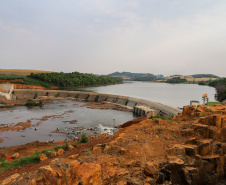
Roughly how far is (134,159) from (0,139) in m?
17.0

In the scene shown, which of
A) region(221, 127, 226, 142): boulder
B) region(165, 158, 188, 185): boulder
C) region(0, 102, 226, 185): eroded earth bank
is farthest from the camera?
region(221, 127, 226, 142): boulder

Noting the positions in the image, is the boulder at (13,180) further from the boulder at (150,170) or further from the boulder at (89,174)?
the boulder at (150,170)

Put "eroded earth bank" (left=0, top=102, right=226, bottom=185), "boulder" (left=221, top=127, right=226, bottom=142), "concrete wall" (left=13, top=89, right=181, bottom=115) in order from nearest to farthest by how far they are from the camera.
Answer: "eroded earth bank" (left=0, top=102, right=226, bottom=185), "boulder" (left=221, top=127, right=226, bottom=142), "concrete wall" (left=13, top=89, right=181, bottom=115)

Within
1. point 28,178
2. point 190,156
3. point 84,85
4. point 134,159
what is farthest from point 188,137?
point 84,85

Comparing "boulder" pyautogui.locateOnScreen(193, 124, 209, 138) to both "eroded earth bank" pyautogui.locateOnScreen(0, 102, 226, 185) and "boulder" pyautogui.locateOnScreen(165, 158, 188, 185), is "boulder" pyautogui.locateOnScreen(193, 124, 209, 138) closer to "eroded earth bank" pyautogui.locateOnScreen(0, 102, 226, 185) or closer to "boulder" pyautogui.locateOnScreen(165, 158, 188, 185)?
"eroded earth bank" pyautogui.locateOnScreen(0, 102, 226, 185)

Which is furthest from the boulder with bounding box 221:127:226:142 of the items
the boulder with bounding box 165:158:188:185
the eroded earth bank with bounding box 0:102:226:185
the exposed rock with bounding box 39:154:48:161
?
the exposed rock with bounding box 39:154:48:161

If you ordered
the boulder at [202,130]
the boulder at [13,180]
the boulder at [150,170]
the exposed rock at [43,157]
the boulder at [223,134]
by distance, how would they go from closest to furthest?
the boulder at [13,180] → the boulder at [150,170] → the boulder at [202,130] → the boulder at [223,134] → the exposed rock at [43,157]

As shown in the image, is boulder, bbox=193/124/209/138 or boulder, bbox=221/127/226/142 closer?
boulder, bbox=193/124/209/138

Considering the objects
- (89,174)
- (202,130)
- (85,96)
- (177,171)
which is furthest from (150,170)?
(85,96)

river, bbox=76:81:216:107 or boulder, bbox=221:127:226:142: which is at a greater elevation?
boulder, bbox=221:127:226:142

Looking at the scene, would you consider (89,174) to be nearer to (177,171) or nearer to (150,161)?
(150,161)

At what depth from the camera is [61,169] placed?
520 centimetres

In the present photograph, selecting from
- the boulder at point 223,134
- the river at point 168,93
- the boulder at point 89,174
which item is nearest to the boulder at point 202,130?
the boulder at point 223,134

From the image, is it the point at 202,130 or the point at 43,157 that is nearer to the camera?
the point at 202,130
